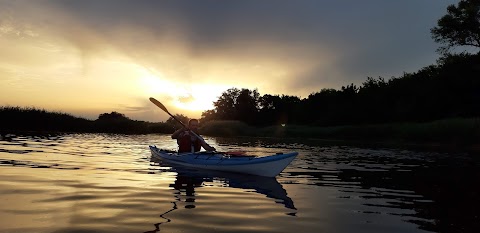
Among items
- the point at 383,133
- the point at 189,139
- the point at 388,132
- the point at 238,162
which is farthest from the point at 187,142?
the point at 383,133

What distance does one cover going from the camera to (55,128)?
48.8 metres

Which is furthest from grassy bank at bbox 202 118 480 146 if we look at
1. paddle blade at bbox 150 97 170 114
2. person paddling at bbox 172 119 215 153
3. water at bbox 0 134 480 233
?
person paddling at bbox 172 119 215 153

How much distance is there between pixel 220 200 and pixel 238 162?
462cm

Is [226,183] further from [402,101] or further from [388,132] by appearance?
[402,101]

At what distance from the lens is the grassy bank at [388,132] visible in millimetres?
37062

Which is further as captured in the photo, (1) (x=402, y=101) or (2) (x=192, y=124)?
(1) (x=402, y=101)

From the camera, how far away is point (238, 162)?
1362 centimetres

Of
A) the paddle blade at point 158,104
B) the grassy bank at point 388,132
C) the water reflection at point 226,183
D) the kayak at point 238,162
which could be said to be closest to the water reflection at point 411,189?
the kayak at point 238,162

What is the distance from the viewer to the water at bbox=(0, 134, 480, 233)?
22.1 feet

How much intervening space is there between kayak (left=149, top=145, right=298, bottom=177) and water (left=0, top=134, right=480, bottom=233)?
0.31 meters

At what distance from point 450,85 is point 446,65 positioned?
4.63 m

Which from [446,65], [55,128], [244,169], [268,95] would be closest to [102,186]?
Result: [244,169]

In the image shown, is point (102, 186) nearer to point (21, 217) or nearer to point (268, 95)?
point (21, 217)

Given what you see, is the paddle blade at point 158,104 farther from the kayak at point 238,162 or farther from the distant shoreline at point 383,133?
the distant shoreline at point 383,133
